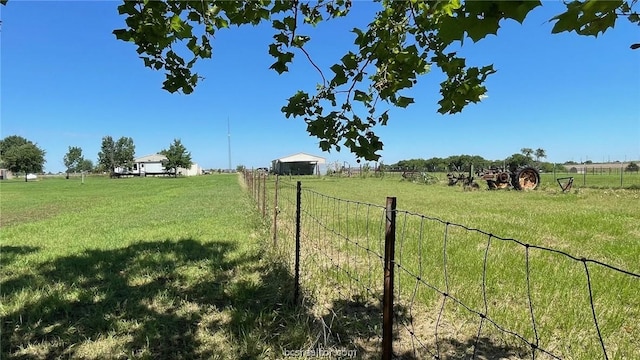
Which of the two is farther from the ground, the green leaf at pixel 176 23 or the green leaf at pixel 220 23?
the green leaf at pixel 220 23

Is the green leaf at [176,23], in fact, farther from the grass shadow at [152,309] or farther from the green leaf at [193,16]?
the grass shadow at [152,309]

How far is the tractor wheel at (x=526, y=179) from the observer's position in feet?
72.3

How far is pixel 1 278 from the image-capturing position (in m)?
5.22

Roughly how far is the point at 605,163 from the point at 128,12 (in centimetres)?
12094

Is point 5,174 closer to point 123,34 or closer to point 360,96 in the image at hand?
point 123,34

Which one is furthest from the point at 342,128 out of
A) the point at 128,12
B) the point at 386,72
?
the point at 128,12

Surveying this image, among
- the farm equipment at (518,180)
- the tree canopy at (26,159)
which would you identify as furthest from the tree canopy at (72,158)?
the farm equipment at (518,180)

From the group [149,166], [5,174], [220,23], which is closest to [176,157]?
[149,166]

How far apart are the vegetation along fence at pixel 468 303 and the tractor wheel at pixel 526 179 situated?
17595mm

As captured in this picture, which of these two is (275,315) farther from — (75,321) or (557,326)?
(557,326)

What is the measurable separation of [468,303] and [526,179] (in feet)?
68.3

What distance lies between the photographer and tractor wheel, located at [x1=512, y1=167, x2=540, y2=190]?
2203 centimetres

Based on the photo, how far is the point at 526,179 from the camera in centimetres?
2238

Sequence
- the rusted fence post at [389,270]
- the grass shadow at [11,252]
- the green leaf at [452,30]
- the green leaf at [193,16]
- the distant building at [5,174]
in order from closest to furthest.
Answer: the green leaf at [452,30], the rusted fence post at [389,270], the green leaf at [193,16], the grass shadow at [11,252], the distant building at [5,174]
